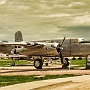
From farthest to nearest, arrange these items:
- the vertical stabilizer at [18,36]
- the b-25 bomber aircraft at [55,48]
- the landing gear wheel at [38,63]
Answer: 1. the vertical stabilizer at [18,36]
2. the landing gear wheel at [38,63]
3. the b-25 bomber aircraft at [55,48]

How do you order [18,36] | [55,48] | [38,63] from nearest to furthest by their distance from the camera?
A: [55,48] < [38,63] < [18,36]

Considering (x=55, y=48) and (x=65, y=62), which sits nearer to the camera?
(x=55, y=48)

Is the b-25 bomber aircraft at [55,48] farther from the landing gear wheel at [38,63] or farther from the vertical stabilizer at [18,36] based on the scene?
the vertical stabilizer at [18,36]

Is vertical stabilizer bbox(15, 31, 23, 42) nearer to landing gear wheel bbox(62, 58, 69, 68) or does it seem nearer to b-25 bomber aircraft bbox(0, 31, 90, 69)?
b-25 bomber aircraft bbox(0, 31, 90, 69)

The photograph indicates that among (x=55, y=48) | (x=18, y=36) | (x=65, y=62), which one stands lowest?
(x=65, y=62)

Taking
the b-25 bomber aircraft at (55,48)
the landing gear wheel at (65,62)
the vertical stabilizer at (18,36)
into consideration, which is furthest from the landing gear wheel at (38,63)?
the vertical stabilizer at (18,36)

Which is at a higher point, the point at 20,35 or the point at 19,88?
the point at 20,35

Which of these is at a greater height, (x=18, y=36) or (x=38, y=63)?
(x=18, y=36)

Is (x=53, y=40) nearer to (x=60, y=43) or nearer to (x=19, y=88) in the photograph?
(x=60, y=43)

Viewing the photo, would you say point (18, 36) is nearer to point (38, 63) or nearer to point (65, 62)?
point (65, 62)

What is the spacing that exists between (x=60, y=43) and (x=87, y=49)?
3.49 meters

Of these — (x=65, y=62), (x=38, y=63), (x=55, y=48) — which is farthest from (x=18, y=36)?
(x=55, y=48)

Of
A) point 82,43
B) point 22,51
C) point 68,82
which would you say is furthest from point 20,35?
point 68,82

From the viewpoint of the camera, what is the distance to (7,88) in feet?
48.4
